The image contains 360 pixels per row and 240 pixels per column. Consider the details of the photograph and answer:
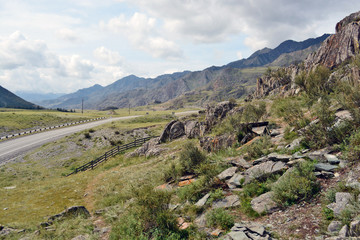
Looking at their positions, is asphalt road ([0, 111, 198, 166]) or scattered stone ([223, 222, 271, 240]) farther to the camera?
asphalt road ([0, 111, 198, 166])

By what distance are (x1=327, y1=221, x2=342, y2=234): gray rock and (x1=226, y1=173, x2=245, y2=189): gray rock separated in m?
4.71

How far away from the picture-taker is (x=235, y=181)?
34.3 ft

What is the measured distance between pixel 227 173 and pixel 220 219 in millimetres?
4014

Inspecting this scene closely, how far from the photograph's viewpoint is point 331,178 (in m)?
7.84

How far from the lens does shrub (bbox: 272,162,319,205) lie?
7.54 m

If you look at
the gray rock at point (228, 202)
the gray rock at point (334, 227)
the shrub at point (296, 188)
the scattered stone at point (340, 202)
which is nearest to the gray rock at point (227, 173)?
the gray rock at point (228, 202)

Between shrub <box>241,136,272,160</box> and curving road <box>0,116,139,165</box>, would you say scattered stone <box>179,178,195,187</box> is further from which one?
curving road <box>0,116,139,165</box>

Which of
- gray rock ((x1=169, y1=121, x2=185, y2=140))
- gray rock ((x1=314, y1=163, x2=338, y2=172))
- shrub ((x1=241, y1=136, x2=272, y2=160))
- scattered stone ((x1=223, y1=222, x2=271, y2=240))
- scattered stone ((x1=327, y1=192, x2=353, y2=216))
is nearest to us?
scattered stone ((x1=327, y1=192, x2=353, y2=216))

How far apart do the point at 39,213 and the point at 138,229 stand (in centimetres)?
1126

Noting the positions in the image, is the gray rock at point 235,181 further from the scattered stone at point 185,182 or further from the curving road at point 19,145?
the curving road at point 19,145

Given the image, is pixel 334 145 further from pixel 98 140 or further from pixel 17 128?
pixel 17 128

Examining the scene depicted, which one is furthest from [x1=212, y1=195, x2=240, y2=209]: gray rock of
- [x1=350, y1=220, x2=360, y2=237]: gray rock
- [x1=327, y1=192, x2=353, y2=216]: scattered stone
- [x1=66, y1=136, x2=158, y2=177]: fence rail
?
[x1=66, y1=136, x2=158, y2=177]: fence rail

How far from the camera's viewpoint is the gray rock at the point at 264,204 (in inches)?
306

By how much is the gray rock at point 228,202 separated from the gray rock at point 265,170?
4.00 feet
